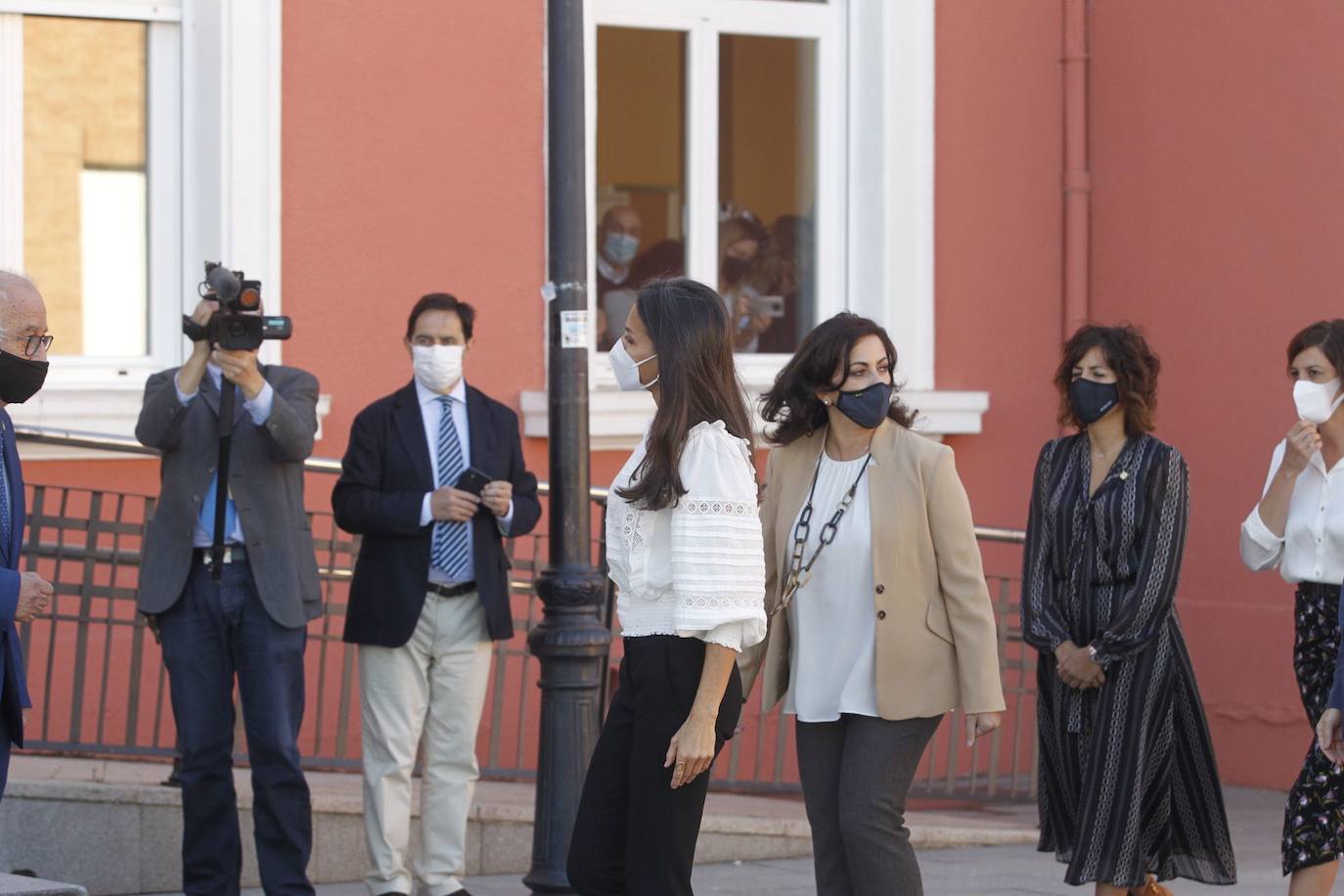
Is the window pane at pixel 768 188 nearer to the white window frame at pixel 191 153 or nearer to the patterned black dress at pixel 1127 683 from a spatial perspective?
the white window frame at pixel 191 153

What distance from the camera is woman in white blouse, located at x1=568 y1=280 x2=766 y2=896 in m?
4.50

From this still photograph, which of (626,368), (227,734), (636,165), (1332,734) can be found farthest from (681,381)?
(636,165)

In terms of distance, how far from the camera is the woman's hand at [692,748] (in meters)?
4.47

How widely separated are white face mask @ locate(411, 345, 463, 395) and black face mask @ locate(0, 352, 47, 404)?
205 cm

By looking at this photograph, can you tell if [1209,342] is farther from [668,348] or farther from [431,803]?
[668,348]

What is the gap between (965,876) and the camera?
25.6 ft

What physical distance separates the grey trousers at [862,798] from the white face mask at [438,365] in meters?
2.07

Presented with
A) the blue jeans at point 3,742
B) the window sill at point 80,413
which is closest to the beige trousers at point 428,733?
the blue jeans at point 3,742

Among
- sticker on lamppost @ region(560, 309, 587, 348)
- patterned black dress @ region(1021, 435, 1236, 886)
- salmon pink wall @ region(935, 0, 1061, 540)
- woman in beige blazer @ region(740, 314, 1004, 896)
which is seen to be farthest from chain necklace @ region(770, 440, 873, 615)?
salmon pink wall @ region(935, 0, 1061, 540)

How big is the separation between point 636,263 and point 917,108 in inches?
64.3

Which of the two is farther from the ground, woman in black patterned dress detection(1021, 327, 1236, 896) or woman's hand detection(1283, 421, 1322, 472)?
woman's hand detection(1283, 421, 1322, 472)

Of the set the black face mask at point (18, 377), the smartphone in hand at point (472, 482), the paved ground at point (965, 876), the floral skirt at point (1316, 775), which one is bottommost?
the paved ground at point (965, 876)

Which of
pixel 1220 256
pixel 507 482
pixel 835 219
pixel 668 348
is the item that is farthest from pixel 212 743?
pixel 1220 256

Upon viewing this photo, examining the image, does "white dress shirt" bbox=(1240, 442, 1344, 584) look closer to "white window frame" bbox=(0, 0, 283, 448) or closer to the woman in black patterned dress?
the woman in black patterned dress
